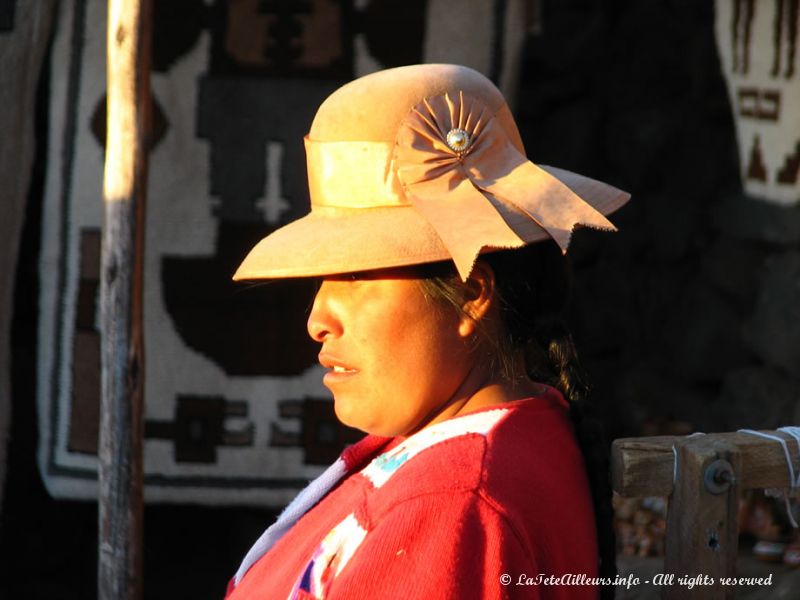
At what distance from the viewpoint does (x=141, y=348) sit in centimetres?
288

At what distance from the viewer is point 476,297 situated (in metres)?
1.54

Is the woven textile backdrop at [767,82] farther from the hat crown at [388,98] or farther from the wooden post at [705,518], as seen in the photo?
the hat crown at [388,98]

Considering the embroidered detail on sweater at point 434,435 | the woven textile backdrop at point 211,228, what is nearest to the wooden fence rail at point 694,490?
the embroidered detail on sweater at point 434,435

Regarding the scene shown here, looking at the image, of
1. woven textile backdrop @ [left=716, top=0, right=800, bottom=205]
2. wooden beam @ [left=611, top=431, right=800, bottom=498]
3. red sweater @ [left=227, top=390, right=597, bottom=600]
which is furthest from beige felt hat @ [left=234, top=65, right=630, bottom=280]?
woven textile backdrop @ [left=716, top=0, right=800, bottom=205]

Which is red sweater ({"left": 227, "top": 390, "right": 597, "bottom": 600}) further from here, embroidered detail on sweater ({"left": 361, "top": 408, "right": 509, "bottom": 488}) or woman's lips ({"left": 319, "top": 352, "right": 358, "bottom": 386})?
woman's lips ({"left": 319, "top": 352, "right": 358, "bottom": 386})

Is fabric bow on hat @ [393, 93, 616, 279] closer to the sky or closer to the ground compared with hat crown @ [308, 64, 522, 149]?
closer to the ground

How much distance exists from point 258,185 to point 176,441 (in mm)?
752

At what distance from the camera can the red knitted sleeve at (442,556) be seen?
1.30m

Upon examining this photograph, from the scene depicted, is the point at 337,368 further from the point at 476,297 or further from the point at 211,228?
the point at 211,228

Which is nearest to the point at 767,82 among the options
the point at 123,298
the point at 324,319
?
the point at 123,298

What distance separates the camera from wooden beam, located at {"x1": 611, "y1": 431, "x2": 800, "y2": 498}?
5.41ft

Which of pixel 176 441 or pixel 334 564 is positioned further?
pixel 176 441

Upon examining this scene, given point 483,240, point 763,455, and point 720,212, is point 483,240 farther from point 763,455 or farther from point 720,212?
point 720,212

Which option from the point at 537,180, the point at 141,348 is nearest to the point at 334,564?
the point at 537,180
